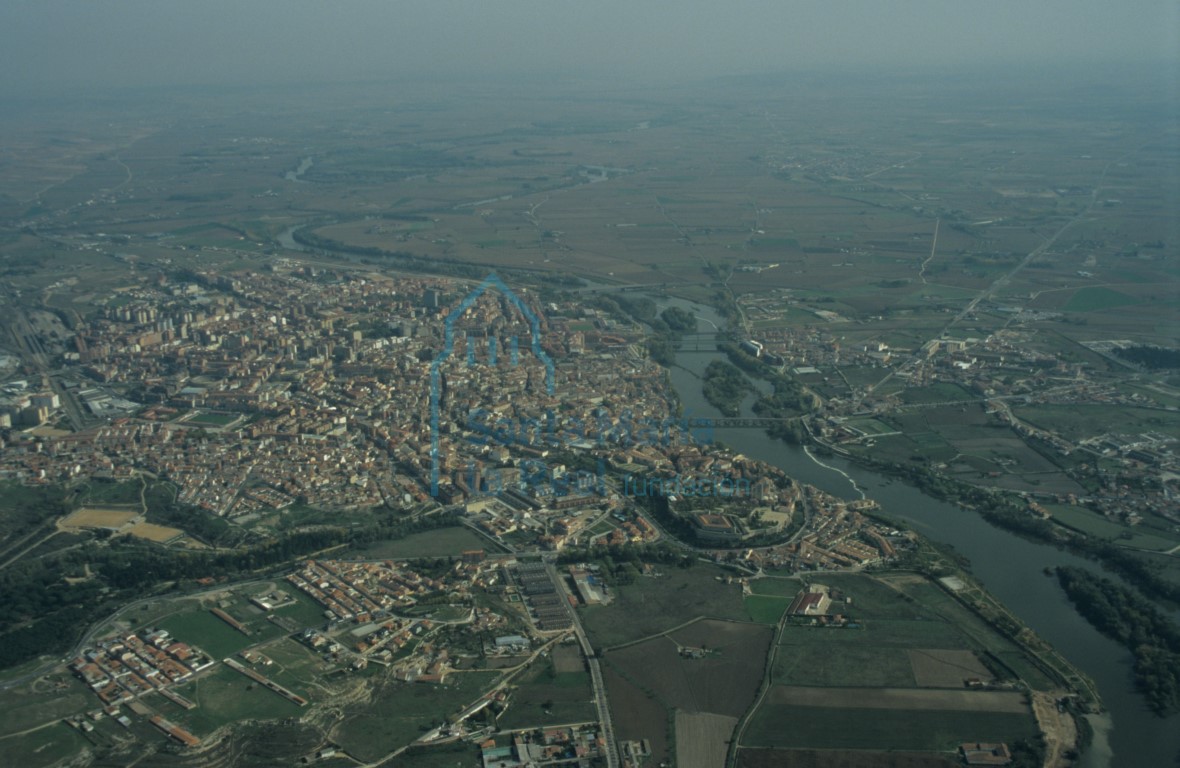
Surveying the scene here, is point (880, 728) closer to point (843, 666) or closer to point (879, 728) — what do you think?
point (879, 728)

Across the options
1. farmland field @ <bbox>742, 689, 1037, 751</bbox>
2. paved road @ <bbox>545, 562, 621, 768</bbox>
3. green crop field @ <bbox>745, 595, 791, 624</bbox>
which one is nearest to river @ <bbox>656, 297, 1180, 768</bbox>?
farmland field @ <bbox>742, 689, 1037, 751</bbox>

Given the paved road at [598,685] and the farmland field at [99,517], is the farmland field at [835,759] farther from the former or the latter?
the farmland field at [99,517]

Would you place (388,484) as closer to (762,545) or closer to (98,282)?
(762,545)

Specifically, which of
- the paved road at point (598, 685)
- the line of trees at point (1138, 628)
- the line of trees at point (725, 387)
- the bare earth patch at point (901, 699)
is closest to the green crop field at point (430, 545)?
the paved road at point (598, 685)

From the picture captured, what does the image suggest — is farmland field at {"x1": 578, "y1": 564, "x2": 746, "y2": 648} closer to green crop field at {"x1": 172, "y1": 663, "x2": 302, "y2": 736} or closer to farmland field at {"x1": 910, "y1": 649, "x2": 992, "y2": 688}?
farmland field at {"x1": 910, "y1": 649, "x2": 992, "y2": 688}

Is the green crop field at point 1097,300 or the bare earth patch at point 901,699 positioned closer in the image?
the bare earth patch at point 901,699

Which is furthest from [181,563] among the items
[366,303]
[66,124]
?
[66,124]
